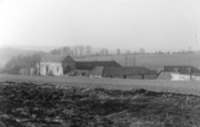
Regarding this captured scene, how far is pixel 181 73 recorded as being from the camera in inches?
226

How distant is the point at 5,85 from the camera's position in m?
6.48

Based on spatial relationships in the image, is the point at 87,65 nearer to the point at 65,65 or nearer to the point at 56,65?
the point at 65,65

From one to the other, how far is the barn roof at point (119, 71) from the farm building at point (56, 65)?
1.58ft

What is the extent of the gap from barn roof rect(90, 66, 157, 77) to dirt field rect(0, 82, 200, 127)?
335 mm

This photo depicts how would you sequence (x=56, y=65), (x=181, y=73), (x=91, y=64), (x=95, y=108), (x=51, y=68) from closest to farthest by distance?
1. (x=95, y=108)
2. (x=91, y=64)
3. (x=181, y=73)
4. (x=56, y=65)
5. (x=51, y=68)

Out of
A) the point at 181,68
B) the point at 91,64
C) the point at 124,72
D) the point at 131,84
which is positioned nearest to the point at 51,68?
the point at 91,64

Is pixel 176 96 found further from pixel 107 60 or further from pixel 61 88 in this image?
pixel 61 88

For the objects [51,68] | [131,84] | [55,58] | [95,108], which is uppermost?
[55,58]

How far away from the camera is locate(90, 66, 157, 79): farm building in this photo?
570 cm

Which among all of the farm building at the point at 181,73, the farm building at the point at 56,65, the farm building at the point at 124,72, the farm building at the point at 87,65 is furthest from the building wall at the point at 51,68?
the farm building at the point at 181,73

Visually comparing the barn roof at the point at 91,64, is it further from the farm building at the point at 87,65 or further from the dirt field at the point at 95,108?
the dirt field at the point at 95,108

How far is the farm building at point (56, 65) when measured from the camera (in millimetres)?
5888

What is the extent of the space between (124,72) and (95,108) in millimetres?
1539

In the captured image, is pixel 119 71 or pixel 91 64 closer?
pixel 91 64
